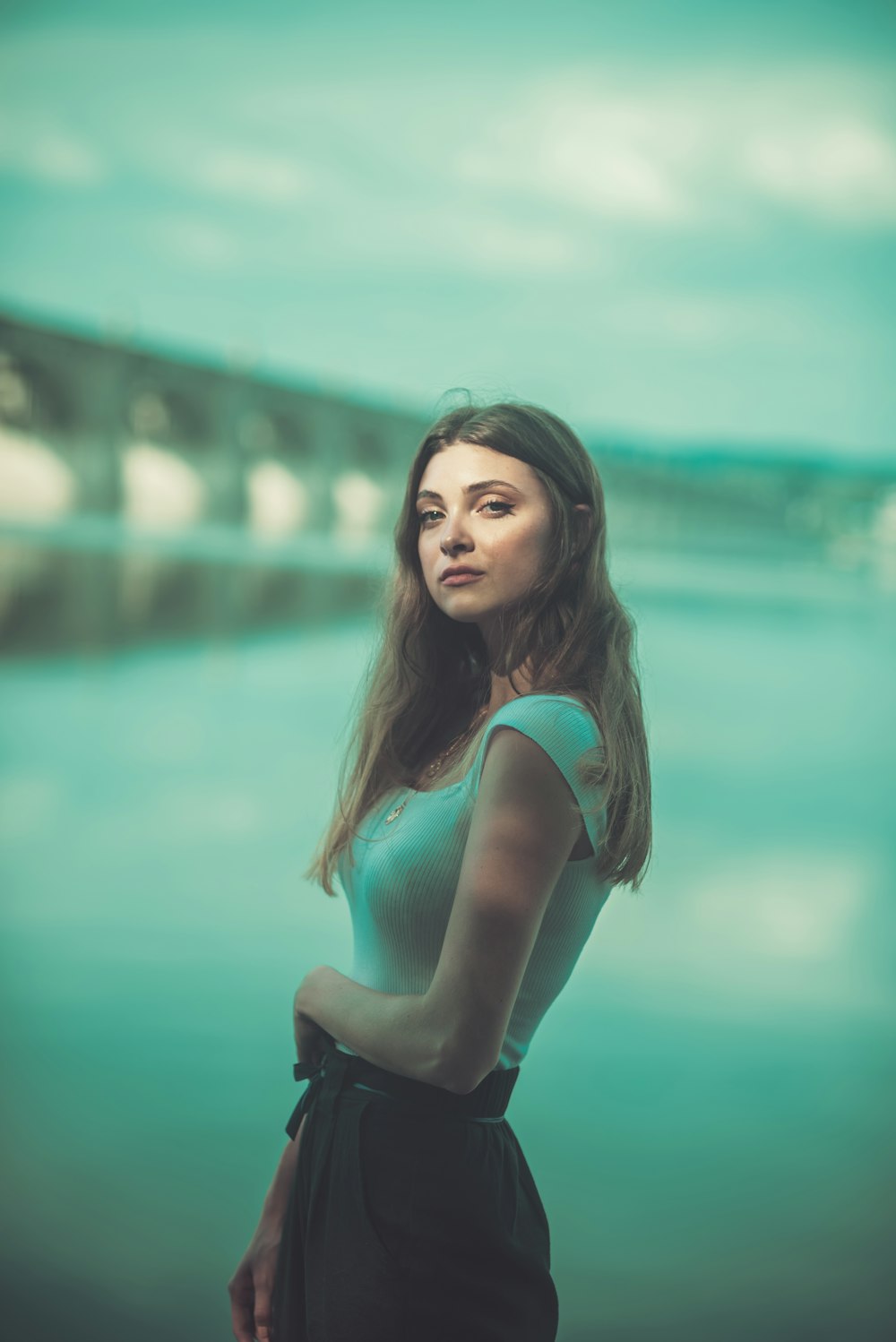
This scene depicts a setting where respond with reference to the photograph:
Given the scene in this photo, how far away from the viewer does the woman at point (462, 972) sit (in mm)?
785

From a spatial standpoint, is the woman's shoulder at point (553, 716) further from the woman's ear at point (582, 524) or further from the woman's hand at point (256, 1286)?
the woman's hand at point (256, 1286)

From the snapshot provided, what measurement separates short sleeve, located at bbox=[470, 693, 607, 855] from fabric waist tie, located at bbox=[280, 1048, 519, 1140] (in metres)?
0.22

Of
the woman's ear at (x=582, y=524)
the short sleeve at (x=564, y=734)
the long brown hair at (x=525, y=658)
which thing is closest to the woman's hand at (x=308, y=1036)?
the long brown hair at (x=525, y=658)

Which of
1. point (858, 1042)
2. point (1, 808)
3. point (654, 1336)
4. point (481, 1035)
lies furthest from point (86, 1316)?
point (1, 808)

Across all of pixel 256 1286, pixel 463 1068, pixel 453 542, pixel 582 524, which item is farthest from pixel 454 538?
pixel 256 1286

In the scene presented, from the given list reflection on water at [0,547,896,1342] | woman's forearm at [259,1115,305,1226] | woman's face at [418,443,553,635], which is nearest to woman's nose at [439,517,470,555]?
woman's face at [418,443,553,635]

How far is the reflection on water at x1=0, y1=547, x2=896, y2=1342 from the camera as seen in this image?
154cm

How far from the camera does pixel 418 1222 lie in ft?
2.69

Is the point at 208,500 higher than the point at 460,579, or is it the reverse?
the point at 208,500

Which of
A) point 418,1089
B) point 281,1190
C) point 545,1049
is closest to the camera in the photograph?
point 418,1089

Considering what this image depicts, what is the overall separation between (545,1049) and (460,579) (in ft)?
4.93

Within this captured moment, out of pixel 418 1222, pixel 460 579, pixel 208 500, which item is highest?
pixel 208 500

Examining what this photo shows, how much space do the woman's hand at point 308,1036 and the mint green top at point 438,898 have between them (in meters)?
0.03

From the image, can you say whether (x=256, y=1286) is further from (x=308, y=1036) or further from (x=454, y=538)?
(x=454, y=538)
